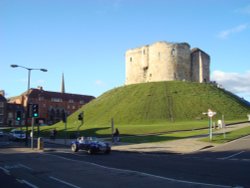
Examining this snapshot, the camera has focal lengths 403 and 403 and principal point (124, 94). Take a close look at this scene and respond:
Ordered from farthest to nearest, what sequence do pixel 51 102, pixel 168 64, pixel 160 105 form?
pixel 51 102
pixel 168 64
pixel 160 105

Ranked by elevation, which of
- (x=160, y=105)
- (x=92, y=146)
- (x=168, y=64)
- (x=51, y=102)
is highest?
(x=168, y=64)

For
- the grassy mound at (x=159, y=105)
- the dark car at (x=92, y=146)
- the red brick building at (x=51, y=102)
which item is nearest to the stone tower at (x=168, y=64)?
the grassy mound at (x=159, y=105)

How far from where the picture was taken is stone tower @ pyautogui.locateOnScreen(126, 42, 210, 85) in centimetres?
10669

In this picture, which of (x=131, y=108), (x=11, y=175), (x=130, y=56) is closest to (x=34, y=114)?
(x=11, y=175)

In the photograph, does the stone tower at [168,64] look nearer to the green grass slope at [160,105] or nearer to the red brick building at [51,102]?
the green grass slope at [160,105]

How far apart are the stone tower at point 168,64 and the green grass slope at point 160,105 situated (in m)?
7.97

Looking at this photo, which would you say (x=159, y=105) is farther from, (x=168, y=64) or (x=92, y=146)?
(x=92, y=146)

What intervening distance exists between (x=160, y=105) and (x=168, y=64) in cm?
2663

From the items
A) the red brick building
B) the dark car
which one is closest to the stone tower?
the red brick building

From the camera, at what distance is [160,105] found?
8231cm

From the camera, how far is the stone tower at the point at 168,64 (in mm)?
106688

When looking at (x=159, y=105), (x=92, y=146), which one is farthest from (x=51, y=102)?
(x=92, y=146)

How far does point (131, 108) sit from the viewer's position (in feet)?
269

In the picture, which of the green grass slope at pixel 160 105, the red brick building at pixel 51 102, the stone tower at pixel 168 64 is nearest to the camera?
the green grass slope at pixel 160 105
